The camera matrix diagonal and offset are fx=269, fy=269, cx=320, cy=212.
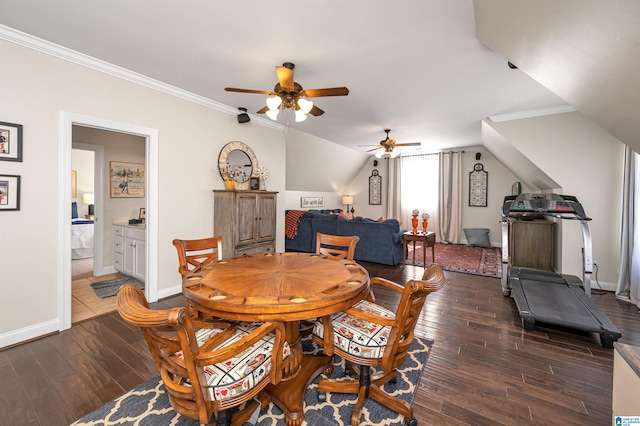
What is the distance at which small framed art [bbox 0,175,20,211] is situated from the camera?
2248 millimetres

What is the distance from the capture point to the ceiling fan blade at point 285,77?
237cm

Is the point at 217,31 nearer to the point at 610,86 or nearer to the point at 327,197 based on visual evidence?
the point at 610,86

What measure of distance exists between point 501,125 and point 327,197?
17.0 feet

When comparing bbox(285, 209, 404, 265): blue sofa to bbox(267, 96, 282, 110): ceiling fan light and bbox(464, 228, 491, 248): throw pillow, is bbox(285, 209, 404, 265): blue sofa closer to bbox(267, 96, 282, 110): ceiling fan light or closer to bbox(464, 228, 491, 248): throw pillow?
bbox(464, 228, 491, 248): throw pillow

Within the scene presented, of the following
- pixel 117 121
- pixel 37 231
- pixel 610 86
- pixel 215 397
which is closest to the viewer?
pixel 215 397

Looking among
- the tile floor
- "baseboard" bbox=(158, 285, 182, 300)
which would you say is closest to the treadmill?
"baseboard" bbox=(158, 285, 182, 300)

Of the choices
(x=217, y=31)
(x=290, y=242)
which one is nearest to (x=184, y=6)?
(x=217, y=31)

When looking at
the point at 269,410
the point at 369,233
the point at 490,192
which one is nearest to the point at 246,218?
the point at 369,233

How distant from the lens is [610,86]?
170 cm

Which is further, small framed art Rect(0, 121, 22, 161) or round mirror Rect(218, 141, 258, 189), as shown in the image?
round mirror Rect(218, 141, 258, 189)

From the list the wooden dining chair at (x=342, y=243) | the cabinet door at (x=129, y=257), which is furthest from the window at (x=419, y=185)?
the cabinet door at (x=129, y=257)

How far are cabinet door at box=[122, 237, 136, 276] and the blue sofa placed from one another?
10.6ft

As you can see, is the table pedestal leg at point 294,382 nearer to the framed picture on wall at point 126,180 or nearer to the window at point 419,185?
the framed picture on wall at point 126,180

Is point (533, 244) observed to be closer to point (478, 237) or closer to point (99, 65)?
point (478, 237)
